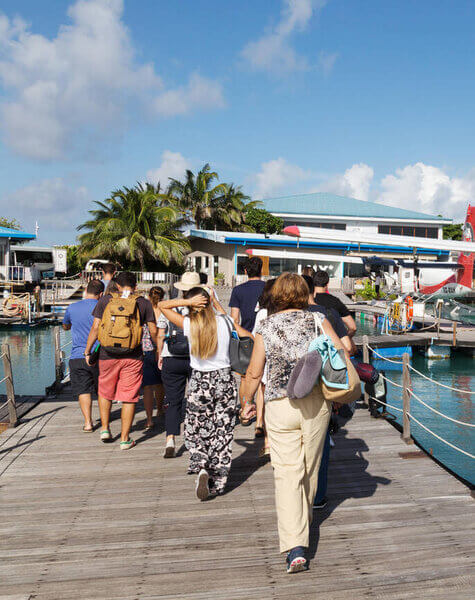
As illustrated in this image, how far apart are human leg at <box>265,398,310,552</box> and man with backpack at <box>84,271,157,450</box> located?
230cm

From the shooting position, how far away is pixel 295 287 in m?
3.04

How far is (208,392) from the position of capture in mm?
3945

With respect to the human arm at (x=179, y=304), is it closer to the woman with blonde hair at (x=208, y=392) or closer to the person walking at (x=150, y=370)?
the woman with blonde hair at (x=208, y=392)

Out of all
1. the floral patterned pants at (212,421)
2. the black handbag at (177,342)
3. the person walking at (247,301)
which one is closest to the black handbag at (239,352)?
the floral patterned pants at (212,421)

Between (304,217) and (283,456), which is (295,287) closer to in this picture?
(283,456)

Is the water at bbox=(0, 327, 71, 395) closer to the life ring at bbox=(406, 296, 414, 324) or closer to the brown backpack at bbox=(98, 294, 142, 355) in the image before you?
the brown backpack at bbox=(98, 294, 142, 355)

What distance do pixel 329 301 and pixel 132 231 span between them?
97.0 feet

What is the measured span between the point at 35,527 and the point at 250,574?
1711mm

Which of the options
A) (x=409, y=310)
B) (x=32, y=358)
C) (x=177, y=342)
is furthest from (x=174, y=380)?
(x=409, y=310)

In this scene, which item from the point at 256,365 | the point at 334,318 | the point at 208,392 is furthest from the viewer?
the point at 334,318

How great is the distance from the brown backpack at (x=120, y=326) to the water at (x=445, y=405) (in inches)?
253

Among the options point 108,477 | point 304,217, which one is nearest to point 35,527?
point 108,477

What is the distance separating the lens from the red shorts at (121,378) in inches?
196

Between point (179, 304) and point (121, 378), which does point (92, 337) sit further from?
point (179, 304)
